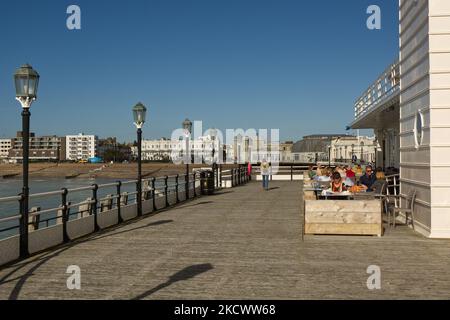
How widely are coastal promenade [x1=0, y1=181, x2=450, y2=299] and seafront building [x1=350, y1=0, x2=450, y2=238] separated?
28.4 inches

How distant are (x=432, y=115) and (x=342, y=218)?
2.61 metres

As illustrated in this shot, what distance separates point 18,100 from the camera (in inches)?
348

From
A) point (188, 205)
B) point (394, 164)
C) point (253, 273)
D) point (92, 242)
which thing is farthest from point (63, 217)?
point (394, 164)

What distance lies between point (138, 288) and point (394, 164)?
1905cm

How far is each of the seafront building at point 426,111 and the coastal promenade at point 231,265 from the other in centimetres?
72

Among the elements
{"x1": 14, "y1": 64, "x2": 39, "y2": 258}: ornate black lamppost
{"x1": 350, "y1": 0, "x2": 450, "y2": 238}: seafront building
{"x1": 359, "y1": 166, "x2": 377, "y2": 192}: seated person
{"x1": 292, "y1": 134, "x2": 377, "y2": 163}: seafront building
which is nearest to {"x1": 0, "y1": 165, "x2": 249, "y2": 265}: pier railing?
{"x1": 14, "y1": 64, "x2": 39, "y2": 258}: ornate black lamppost

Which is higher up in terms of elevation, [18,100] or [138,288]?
[18,100]

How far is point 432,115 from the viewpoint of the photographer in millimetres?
10008

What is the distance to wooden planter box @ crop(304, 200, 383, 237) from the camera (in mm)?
10344
